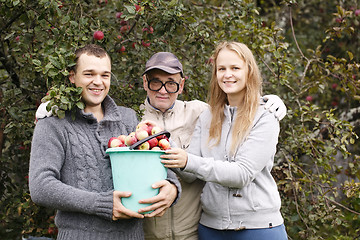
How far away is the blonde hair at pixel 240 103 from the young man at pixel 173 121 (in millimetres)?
105

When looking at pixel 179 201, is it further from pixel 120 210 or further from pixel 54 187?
pixel 54 187

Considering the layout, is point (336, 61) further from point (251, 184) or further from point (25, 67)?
point (25, 67)

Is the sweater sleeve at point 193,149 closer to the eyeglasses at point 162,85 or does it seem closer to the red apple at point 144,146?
the eyeglasses at point 162,85

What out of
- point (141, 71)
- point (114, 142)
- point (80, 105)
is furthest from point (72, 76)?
point (141, 71)

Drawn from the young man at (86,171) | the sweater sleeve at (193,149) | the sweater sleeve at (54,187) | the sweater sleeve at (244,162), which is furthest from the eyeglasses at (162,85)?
the sweater sleeve at (54,187)

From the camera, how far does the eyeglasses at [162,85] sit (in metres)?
2.52

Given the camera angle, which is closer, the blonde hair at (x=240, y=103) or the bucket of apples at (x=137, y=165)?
the bucket of apples at (x=137, y=165)

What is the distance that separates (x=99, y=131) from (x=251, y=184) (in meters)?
0.85

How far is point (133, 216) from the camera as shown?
1.94m

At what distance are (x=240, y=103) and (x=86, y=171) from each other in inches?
37.9

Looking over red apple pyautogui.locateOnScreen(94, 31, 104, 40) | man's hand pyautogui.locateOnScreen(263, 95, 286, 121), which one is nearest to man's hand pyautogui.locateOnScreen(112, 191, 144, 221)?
man's hand pyautogui.locateOnScreen(263, 95, 286, 121)

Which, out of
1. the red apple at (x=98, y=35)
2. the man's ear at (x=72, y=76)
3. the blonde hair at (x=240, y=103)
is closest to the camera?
the man's ear at (x=72, y=76)

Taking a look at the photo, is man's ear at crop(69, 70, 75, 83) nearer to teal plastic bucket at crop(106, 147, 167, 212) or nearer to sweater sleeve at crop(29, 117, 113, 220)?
sweater sleeve at crop(29, 117, 113, 220)

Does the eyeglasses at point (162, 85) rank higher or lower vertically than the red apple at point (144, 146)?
higher
